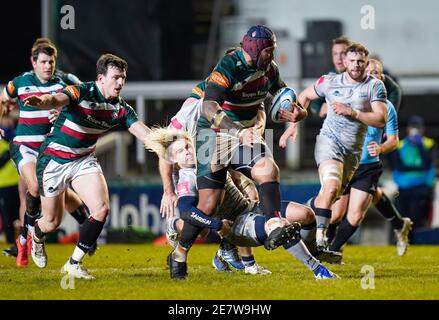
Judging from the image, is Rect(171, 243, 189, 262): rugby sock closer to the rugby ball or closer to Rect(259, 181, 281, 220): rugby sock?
Rect(259, 181, 281, 220): rugby sock

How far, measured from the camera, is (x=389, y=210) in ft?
41.7

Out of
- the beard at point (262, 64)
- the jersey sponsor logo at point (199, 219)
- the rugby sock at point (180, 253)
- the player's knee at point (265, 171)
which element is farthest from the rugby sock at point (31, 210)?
the beard at point (262, 64)

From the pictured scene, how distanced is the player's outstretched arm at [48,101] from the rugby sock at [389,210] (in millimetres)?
4427

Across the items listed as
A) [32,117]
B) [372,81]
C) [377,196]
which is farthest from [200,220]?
[377,196]

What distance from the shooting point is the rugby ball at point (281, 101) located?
31.0 ft

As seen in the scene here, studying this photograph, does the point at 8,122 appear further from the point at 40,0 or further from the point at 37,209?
the point at 40,0

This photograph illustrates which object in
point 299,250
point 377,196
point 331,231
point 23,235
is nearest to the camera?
point 299,250

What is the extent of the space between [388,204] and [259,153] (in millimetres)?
3700

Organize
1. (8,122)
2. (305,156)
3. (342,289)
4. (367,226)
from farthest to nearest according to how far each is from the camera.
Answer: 1. (305,156)
2. (367,226)
3. (8,122)
4. (342,289)

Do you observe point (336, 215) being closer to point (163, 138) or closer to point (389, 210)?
point (389, 210)

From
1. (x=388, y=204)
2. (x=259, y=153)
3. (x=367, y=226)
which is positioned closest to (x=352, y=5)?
(x=367, y=226)

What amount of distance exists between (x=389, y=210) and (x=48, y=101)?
15.9 ft

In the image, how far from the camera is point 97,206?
975 cm

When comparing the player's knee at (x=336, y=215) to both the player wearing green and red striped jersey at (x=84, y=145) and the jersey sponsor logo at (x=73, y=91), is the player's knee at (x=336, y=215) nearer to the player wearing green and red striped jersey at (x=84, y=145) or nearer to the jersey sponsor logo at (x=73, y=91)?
the player wearing green and red striped jersey at (x=84, y=145)
